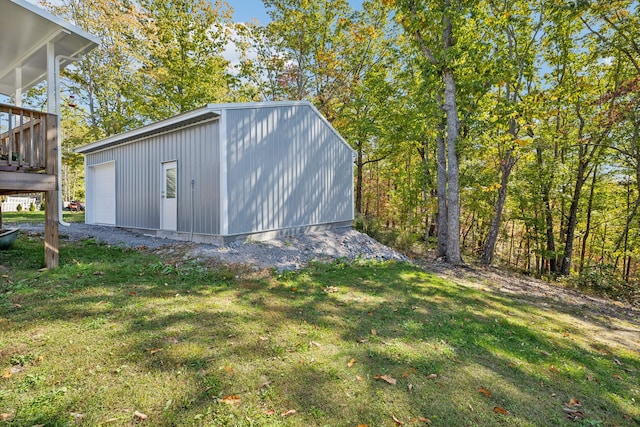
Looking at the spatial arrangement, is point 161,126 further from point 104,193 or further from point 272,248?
point 104,193

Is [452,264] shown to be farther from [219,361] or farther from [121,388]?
[121,388]

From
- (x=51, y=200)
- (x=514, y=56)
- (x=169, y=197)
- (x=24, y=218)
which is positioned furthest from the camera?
(x=24, y=218)

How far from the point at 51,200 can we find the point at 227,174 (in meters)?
3.01

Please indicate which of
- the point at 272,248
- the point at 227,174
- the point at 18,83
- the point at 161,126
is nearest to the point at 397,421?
the point at 272,248

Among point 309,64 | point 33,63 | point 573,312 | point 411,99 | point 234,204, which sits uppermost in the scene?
point 309,64

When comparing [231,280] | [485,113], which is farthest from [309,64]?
[231,280]

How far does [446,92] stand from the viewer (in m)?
8.27

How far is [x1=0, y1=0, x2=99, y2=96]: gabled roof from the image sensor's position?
14.8ft

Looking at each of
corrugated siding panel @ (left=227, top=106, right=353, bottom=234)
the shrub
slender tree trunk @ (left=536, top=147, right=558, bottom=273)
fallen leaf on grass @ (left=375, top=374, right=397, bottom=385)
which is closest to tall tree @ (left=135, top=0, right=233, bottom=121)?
corrugated siding panel @ (left=227, top=106, right=353, bottom=234)

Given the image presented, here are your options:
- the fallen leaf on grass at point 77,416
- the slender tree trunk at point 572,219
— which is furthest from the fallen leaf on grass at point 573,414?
the slender tree trunk at point 572,219

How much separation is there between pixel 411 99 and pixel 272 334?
11752mm

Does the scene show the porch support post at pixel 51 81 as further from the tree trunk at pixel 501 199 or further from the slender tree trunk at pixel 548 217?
the slender tree trunk at pixel 548 217

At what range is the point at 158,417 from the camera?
1.83 m

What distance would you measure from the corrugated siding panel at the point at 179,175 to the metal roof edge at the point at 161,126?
17 cm
